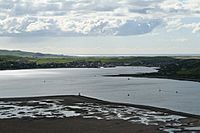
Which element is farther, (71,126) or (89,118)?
(89,118)

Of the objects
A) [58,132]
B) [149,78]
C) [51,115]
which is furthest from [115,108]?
[149,78]

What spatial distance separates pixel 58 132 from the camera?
5438 centimetres

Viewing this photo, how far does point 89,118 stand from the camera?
6594cm

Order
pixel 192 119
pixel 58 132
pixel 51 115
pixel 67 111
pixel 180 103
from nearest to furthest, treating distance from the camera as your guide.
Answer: pixel 58 132, pixel 192 119, pixel 51 115, pixel 67 111, pixel 180 103

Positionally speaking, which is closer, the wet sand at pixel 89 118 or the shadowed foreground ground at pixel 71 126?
the shadowed foreground ground at pixel 71 126

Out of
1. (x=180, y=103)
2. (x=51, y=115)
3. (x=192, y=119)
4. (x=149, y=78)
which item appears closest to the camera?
(x=192, y=119)

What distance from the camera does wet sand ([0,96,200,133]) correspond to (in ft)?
184

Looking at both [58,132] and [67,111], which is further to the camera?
[67,111]

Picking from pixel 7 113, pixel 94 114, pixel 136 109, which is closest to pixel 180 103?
pixel 136 109

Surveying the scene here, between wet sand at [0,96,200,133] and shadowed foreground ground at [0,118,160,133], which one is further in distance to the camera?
wet sand at [0,96,200,133]

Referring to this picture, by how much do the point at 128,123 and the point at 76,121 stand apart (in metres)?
8.52

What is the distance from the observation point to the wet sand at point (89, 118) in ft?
184

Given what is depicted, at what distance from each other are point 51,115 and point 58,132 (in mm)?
15825

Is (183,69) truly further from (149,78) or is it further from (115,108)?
(115,108)
